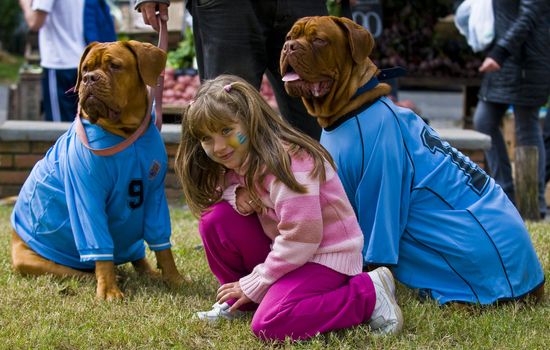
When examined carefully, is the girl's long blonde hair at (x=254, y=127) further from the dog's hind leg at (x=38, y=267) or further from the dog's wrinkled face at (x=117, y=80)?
the dog's hind leg at (x=38, y=267)

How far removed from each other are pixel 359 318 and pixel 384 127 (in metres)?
0.82

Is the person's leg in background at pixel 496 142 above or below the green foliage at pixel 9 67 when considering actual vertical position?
above

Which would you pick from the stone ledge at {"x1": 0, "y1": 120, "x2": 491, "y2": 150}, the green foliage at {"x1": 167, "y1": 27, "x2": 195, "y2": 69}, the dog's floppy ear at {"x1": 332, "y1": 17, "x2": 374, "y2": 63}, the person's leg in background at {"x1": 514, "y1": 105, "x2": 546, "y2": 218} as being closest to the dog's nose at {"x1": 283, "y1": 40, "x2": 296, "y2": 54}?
the dog's floppy ear at {"x1": 332, "y1": 17, "x2": 374, "y2": 63}

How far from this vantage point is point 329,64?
12.7 ft

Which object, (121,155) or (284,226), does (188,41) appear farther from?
(284,226)

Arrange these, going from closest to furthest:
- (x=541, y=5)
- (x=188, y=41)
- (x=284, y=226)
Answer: (x=284, y=226)
(x=541, y=5)
(x=188, y=41)

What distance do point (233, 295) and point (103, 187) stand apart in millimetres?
901

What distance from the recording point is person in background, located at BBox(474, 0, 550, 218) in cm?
659

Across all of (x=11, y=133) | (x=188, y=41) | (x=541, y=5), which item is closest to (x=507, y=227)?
(x=541, y=5)

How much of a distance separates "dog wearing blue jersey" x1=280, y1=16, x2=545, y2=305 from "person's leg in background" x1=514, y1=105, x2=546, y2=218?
311 centimetres

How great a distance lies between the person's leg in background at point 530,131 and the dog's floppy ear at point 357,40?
329 centimetres

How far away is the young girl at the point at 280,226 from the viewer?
3432 mm

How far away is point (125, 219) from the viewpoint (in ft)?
14.0

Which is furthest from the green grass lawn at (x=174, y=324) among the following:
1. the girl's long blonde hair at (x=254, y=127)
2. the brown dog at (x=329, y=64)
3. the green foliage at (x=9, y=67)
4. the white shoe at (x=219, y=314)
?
the green foliage at (x=9, y=67)
